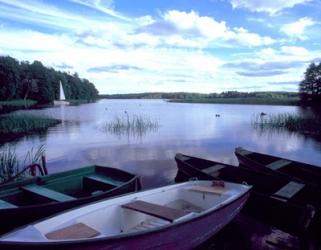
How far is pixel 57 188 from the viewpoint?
337 inches

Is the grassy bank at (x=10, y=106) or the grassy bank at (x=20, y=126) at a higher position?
the grassy bank at (x=10, y=106)

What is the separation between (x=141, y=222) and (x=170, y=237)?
4.05 feet

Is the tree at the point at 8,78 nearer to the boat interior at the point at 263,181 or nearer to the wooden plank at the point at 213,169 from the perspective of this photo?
the boat interior at the point at 263,181

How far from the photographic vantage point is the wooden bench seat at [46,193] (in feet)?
23.6

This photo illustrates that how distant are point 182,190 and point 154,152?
39.2ft

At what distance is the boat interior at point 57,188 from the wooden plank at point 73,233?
1.93 metres

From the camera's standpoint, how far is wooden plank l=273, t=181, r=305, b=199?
7.54m

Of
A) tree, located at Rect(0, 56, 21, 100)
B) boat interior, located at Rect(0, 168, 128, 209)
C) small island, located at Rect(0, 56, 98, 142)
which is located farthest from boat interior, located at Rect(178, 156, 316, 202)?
tree, located at Rect(0, 56, 21, 100)

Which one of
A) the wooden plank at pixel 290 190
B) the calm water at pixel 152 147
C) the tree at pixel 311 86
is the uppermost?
the tree at pixel 311 86

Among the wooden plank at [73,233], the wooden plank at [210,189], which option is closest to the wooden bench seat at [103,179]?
the wooden plank at [210,189]

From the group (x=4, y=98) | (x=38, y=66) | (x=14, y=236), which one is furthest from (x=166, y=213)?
(x=38, y=66)

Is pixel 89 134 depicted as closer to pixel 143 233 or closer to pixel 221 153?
pixel 221 153

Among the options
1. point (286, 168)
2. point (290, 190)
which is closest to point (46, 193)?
point (290, 190)

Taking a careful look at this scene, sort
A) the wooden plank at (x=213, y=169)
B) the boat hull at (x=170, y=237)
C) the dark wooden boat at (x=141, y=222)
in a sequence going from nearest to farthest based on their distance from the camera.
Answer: the boat hull at (x=170, y=237) → the dark wooden boat at (x=141, y=222) → the wooden plank at (x=213, y=169)
